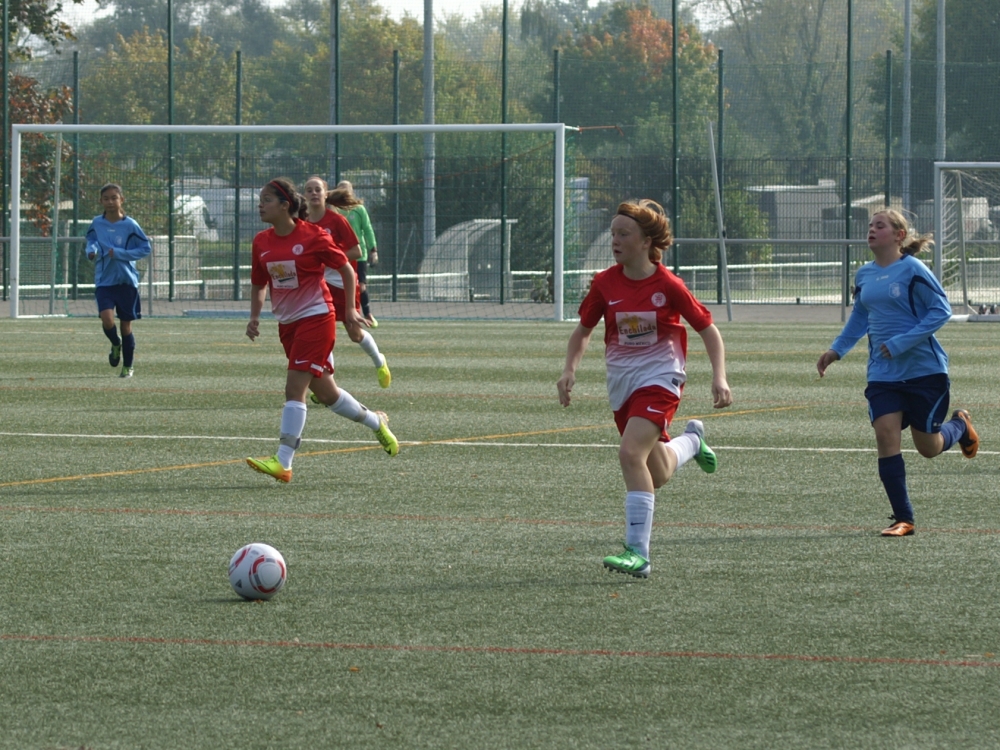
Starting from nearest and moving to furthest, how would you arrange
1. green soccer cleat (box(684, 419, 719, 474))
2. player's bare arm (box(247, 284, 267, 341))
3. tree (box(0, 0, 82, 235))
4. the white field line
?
green soccer cleat (box(684, 419, 719, 474)) → player's bare arm (box(247, 284, 267, 341)) → the white field line → tree (box(0, 0, 82, 235))

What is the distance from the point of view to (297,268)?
9758 mm

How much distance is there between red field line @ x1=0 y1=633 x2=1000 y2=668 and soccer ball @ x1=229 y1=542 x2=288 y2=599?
0.55 m

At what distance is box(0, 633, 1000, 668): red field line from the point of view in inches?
202

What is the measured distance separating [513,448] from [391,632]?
5.32m

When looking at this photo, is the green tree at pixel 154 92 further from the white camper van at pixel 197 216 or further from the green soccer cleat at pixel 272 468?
the green soccer cleat at pixel 272 468

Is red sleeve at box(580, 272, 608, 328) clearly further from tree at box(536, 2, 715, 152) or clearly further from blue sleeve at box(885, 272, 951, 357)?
tree at box(536, 2, 715, 152)

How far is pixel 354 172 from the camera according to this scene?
101ft

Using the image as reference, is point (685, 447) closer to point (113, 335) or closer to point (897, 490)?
point (897, 490)

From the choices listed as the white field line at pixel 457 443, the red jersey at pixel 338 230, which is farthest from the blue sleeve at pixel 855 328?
the red jersey at pixel 338 230

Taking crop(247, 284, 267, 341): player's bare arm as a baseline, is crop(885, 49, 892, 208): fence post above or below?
above

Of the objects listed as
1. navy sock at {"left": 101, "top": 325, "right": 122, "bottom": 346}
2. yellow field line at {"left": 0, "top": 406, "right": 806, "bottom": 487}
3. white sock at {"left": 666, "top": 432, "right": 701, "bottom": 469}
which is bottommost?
yellow field line at {"left": 0, "top": 406, "right": 806, "bottom": 487}

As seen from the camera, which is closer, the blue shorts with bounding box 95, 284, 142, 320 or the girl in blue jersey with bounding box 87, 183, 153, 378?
the girl in blue jersey with bounding box 87, 183, 153, 378

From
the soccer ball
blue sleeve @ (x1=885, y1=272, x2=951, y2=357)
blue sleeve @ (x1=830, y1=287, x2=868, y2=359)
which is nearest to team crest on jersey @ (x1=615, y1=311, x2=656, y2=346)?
blue sleeve @ (x1=885, y1=272, x2=951, y2=357)

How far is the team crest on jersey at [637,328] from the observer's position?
6.89 meters
